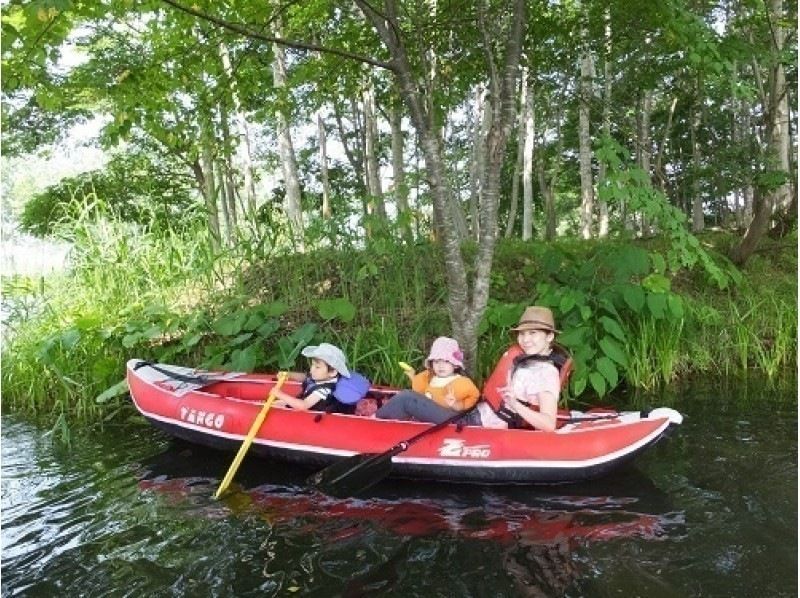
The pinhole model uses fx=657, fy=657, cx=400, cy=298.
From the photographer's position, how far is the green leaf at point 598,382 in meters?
5.59

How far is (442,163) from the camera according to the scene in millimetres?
5523

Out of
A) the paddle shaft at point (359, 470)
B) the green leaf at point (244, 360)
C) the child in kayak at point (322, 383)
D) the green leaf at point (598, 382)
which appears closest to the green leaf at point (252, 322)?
the green leaf at point (244, 360)

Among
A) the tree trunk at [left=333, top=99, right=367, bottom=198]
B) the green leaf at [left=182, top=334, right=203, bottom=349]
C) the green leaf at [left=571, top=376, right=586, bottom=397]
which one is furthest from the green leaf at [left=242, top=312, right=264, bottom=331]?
the tree trunk at [left=333, top=99, right=367, bottom=198]

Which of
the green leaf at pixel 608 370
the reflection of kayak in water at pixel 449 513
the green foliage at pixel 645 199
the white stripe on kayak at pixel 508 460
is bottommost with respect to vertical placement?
the reflection of kayak in water at pixel 449 513

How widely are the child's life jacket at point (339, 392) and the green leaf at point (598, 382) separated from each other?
1.97 metres

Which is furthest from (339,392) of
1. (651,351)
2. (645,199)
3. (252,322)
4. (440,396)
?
(651,351)

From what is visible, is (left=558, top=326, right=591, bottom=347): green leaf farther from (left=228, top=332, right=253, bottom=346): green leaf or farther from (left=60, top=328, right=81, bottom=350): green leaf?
(left=60, top=328, right=81, bottom=350): green leaf

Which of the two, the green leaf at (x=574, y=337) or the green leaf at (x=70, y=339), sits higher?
the green leaf at (x=70, y=339)

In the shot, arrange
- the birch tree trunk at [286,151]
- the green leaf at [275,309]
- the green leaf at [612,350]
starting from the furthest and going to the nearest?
the birch tree trunk at [286,151] < the green leaf at [275,309] < the green leaf at [612,350]

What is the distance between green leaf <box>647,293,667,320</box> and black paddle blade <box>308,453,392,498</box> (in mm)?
3171

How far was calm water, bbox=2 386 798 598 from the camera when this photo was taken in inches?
128

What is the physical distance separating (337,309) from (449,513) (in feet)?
9.54

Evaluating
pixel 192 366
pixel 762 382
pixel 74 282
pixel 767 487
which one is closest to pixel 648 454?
pixel 767 487

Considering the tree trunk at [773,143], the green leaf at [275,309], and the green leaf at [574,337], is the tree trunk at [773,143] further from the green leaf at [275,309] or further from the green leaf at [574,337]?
the green leaf at [275,309]
